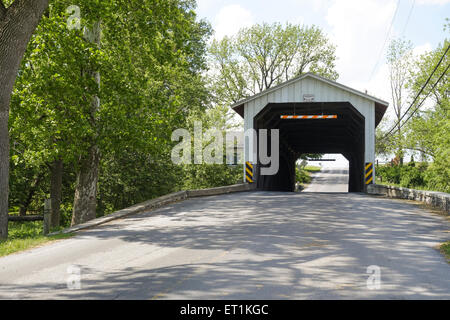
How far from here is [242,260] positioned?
5527mm

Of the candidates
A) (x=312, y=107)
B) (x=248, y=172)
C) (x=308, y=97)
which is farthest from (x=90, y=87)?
(x=312, y=107)

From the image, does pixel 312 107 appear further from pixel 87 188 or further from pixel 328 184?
pixel 328 184

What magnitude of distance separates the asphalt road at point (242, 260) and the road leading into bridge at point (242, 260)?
0.04ft

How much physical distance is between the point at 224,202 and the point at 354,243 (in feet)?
22.1

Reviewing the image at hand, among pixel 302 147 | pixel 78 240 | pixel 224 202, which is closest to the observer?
pixel 78 240

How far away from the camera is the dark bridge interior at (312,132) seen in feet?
68.6

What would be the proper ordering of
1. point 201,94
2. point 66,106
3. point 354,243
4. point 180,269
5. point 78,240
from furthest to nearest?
point 201,94 < point 66,106 < point 78,240 < point 354,243 < point 180,269

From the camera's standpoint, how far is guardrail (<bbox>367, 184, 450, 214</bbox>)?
10905 mm

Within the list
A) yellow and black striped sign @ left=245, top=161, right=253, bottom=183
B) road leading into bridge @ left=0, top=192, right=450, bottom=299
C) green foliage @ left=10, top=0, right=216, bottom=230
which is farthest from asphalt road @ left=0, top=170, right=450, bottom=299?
yellow and black striped sign @ left=245, top=161, right=253, bottom=183

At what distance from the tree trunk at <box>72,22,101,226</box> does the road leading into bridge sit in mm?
3421

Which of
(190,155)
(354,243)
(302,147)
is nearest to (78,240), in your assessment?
(354,243)

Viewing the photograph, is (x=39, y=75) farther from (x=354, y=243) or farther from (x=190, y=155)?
(x=190, y=155)

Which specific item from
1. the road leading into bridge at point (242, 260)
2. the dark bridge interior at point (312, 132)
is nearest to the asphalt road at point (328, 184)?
the dark bridge interior at point (312, 132)

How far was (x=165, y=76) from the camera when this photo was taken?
13422mm
